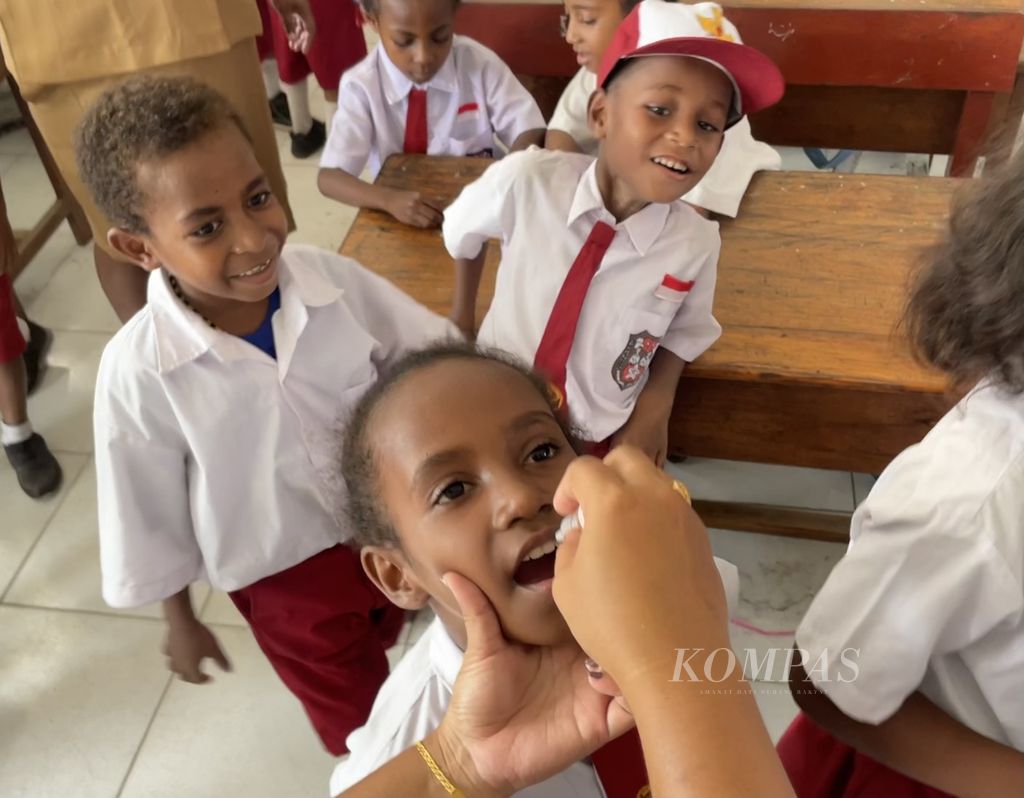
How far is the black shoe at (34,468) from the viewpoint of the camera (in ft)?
7.50

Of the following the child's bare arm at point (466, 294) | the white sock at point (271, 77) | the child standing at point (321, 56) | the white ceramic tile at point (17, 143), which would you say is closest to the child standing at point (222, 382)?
the child's bare arm at point (466, 294)

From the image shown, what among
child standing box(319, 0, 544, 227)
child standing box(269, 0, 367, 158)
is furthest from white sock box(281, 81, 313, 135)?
child standing box(319, 0, 544, 227)

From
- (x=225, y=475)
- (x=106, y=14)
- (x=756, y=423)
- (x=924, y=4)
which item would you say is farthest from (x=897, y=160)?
(x=225, y=475)

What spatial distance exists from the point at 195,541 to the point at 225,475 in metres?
0.15

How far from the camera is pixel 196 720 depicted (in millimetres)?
1835

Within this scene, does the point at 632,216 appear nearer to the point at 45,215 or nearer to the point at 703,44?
the point at 703,44

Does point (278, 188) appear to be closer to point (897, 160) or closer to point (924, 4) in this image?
point (924, 4)

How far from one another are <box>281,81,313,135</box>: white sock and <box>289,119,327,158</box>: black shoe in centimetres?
2

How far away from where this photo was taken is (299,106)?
335cm

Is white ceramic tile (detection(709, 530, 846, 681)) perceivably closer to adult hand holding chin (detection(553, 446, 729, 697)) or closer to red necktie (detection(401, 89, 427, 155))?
red necktie (detection(401, 89, 427, 155))

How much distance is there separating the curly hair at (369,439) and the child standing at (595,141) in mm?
731

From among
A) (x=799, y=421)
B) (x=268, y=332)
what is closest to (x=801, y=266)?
(x=799, y=421)

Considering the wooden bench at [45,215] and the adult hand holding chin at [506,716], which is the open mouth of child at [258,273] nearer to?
the adult hand holding chin at [506,716]

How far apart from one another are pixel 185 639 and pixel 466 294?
73cm
